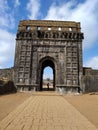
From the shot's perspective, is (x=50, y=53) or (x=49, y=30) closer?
(x=50, y=53)

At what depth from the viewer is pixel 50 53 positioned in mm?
25781

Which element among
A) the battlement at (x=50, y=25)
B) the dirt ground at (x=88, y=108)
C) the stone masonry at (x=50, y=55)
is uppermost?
the battlement at (x=50, y=25)

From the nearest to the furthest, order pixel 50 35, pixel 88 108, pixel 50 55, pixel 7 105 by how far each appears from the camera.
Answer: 1. pixel 88 108
2. pixel 7 105
3. pixel 50 55
4. pixel 50 35

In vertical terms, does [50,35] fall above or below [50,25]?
below

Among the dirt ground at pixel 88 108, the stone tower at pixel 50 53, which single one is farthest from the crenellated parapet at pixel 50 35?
the dirt ground at pixel 88 108

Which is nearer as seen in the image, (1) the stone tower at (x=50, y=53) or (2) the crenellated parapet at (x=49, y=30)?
(1) the stone tower at (x=50, y=53)

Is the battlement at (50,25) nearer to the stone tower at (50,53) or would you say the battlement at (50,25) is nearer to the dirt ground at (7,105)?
the stone tower at (50,53)

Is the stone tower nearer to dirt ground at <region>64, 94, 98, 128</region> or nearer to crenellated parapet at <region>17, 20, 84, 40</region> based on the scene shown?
crenellated parapet at <region>17, 20, 84, 40</region>

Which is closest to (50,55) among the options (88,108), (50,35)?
(50,35)

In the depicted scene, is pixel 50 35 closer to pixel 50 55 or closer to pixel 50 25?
pixel 50 25

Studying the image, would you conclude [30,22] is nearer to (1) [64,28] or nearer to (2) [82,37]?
(1) [64,28]

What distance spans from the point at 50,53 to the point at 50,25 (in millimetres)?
4802

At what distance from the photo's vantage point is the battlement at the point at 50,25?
26.8 m

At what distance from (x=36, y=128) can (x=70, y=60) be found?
21.1 m
